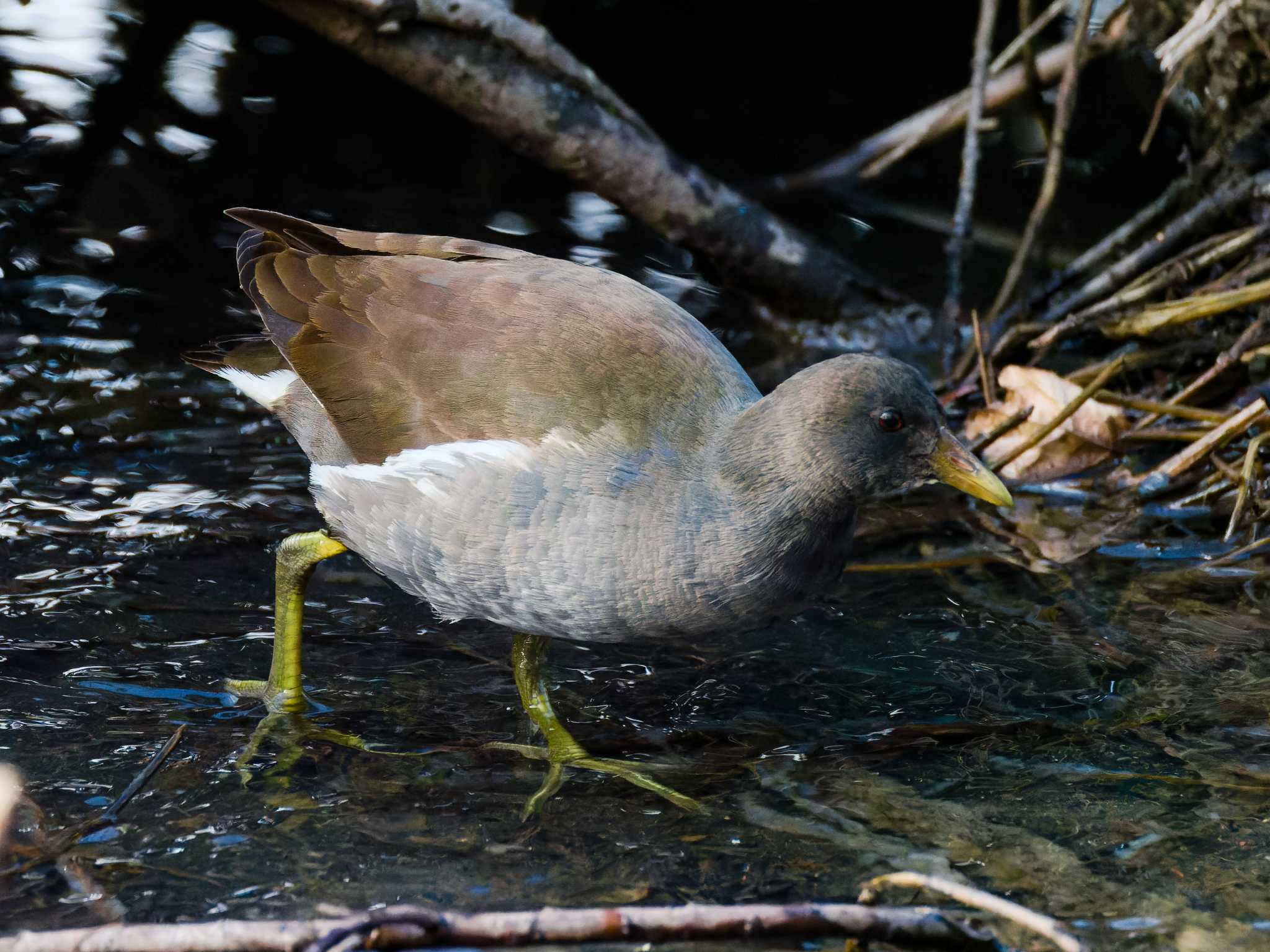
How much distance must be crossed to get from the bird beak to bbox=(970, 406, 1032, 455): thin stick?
3.75ft

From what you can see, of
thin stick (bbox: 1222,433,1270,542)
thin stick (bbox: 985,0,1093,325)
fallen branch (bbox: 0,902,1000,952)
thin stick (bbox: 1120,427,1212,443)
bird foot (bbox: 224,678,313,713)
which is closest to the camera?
fallen branch (bbox: 0,902,1000,952)

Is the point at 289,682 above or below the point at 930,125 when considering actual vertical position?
below

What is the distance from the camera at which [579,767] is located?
116 inches

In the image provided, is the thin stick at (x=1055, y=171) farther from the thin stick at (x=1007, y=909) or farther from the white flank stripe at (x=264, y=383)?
the thin stick at (x=1007, y=909)

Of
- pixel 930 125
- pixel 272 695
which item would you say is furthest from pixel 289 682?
pixel 930 125

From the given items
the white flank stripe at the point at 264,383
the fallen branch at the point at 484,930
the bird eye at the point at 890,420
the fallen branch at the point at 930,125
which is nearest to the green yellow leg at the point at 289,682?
the white flank stripe at the point at 264,383

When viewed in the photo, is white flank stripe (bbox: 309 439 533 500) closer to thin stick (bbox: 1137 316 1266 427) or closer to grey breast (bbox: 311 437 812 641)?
grey breast (bbox: 311 437 812 641)

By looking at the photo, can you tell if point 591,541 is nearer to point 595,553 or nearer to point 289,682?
point 595,553

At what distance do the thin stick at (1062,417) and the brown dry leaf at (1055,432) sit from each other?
0.29ft

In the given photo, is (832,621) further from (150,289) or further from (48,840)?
(150,289)

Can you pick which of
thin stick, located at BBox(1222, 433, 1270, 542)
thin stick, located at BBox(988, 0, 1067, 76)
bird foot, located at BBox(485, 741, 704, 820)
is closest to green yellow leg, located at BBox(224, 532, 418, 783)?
bird foot, located at BBox(485, 741, 704, 820)

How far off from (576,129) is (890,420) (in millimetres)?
2409

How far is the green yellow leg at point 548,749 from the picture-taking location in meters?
2.84

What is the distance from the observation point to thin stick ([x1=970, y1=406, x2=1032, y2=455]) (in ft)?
13.8
